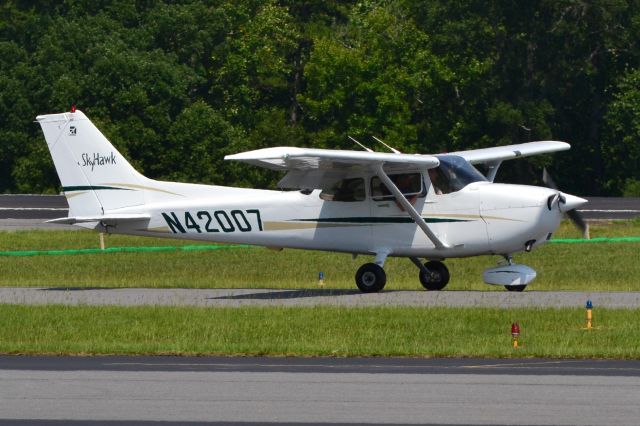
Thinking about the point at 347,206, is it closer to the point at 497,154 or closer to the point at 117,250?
the point at 497,154

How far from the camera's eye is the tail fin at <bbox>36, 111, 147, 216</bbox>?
75.0 feet

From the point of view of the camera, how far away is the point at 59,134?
22.9 m

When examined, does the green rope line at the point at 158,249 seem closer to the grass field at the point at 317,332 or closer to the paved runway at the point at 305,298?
the paved runway at the point at 305,298

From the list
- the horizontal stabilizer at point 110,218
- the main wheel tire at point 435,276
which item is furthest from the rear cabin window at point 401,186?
the horizontal stabilizer at point 110,218

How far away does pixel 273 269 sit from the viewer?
28.5 metres

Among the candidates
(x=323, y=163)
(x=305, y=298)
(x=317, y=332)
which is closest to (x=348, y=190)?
(x=323, y=163)

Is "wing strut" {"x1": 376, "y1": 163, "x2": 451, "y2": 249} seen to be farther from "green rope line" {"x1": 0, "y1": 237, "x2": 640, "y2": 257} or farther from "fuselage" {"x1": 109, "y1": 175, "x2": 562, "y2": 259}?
"green rope line" {"x1": 0, "y1": 237, "x2": 640, "y2": 257}

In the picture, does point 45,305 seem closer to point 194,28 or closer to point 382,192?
point 382,192

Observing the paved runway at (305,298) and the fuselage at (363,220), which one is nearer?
the paved runway at (305,298)

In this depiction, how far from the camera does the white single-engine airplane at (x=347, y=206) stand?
21047 mm

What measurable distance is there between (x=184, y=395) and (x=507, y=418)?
9.45 feet

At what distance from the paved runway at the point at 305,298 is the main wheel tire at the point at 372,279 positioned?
145 mm

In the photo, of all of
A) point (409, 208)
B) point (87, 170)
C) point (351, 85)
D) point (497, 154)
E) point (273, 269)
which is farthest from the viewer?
point (351, 85)

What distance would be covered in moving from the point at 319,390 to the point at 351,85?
4259 cm
